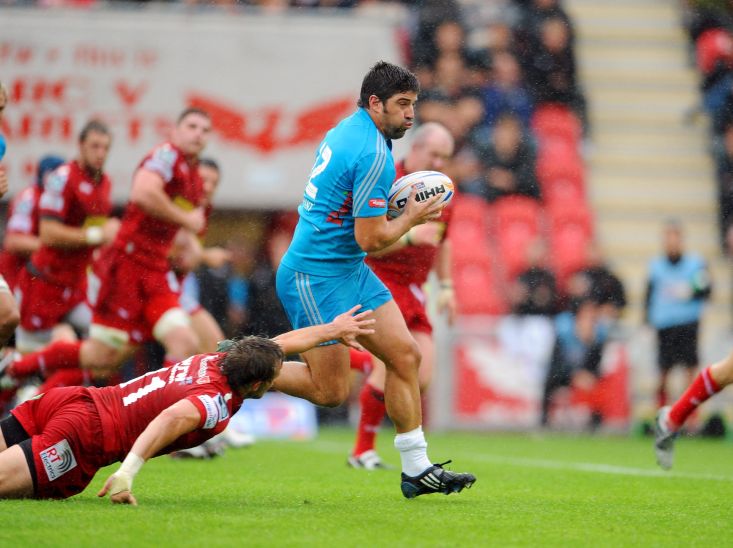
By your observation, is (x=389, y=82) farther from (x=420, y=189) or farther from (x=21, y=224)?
(x=21, y=224)

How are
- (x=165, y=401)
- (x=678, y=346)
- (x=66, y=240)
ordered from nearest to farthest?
(x=165, y=401), (x=66, y=240), (x=678, y=346)

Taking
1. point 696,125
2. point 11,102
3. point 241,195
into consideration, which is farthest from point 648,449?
point 696,125

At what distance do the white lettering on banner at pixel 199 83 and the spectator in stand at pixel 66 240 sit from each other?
428 centimetres

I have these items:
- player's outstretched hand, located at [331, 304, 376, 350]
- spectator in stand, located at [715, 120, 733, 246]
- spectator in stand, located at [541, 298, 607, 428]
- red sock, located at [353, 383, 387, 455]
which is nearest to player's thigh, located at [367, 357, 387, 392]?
red sock, located at [353, 383, 387, 455]

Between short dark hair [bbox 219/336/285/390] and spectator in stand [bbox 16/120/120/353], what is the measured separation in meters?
4.30

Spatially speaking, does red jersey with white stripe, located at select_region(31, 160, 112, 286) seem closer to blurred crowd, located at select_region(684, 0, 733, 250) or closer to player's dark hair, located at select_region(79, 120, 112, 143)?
player's dark hair, located at select_region(79, 120, 112, 143)

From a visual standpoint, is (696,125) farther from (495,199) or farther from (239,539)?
(239,539)

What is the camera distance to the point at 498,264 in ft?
59.1

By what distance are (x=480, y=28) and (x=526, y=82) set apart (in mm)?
1208

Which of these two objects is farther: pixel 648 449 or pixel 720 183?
pixel 720 183

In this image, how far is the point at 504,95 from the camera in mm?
18344

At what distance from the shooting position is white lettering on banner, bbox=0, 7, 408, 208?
15609 millimetres

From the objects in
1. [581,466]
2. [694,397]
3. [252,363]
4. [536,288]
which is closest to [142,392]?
[252,363]

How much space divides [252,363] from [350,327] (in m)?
0.54
